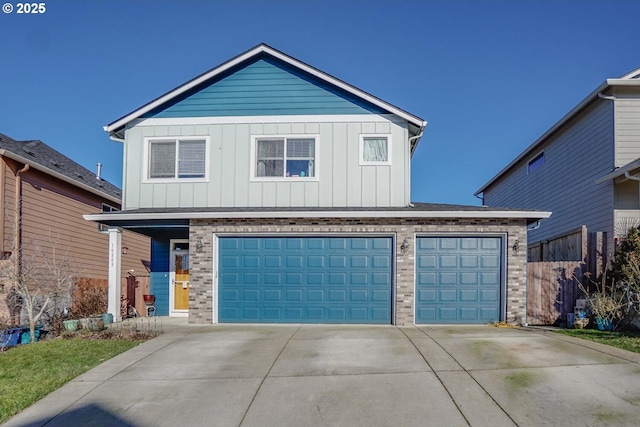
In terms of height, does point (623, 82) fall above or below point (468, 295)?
above

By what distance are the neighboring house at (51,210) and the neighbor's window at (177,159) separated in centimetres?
373

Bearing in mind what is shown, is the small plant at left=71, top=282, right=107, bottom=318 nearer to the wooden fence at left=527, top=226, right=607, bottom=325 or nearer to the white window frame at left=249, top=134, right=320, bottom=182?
the white window frame at left=249, top=134, right=320, bottom=182

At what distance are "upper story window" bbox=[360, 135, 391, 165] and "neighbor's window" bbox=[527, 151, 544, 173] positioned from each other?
8.86 metres

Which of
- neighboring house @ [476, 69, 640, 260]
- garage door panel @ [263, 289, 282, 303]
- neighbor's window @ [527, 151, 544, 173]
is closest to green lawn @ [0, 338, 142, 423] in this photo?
garage door panel @ [263, 289, 282, 303]

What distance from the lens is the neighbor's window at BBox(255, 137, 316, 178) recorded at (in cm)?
Answer: 1288

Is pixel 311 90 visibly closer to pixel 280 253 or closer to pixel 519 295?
pixel 280 253

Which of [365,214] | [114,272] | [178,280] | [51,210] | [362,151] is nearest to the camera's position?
[365,214]

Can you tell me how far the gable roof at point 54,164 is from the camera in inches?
539

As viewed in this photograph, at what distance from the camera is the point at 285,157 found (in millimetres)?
12875

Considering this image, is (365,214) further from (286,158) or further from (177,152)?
(177,152)

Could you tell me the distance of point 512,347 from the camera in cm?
862

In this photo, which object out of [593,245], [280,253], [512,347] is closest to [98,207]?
[280,253]

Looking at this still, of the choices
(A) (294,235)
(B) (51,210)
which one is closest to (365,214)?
(A) (294,235)

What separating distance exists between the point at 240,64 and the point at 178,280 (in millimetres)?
6504
